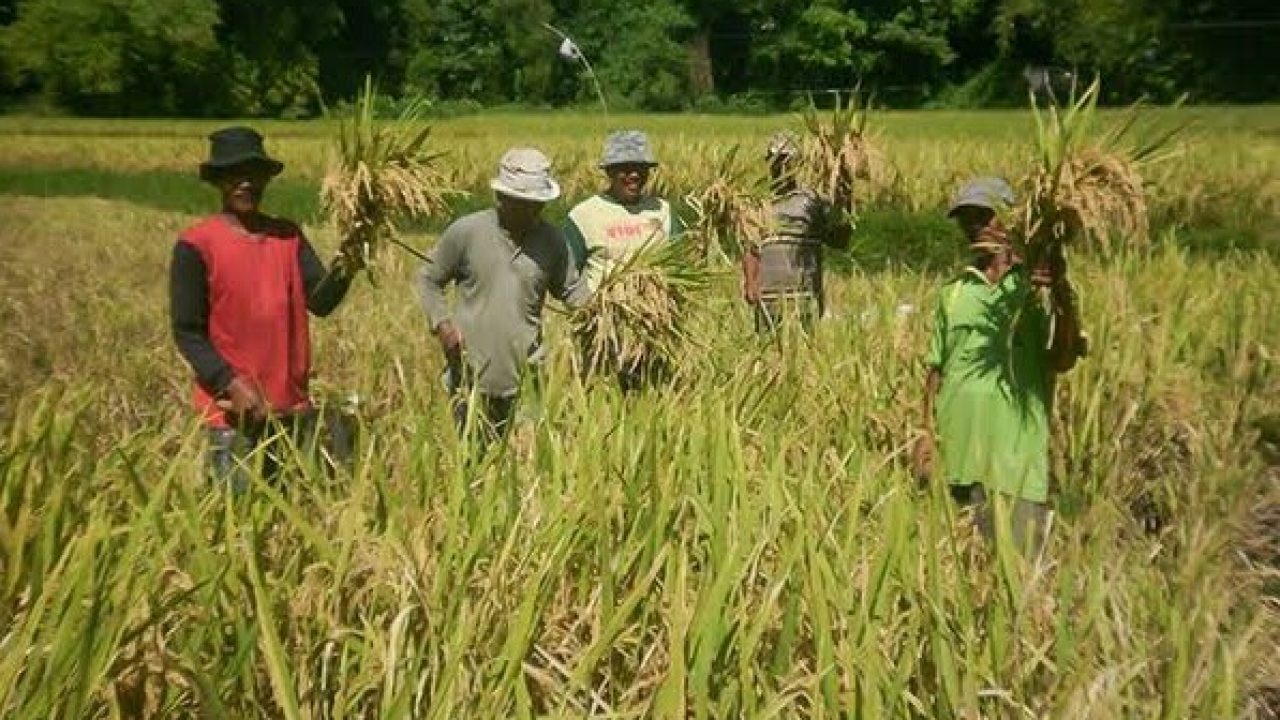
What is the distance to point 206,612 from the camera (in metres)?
2.19

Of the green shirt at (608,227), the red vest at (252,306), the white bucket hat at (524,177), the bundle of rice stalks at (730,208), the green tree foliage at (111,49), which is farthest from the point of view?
the green tree foliage at (111,49)

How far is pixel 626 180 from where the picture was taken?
16.4ft

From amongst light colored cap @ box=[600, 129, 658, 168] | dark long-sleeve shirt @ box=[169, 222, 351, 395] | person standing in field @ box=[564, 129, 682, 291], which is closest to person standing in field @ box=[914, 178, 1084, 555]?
person standing in field @ box=[564, 129, 682, 291]

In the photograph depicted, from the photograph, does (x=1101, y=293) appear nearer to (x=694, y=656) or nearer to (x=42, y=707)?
(x=694, y=656)

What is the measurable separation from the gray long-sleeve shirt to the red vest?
609 mm

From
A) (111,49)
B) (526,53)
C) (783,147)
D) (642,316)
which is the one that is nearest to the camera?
(642,316)

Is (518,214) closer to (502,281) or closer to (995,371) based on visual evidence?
(502,281)

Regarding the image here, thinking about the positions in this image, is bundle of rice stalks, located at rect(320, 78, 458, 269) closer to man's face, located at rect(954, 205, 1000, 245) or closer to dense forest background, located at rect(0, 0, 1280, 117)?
man's face, located at rect(954, 205, 1000, 245)

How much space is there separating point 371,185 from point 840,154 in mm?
2032

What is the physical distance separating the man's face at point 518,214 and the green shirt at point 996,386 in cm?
124

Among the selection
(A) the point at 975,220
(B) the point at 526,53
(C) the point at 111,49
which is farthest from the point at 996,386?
(B) the point at 526,53

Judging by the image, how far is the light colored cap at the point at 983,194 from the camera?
12.0 feet

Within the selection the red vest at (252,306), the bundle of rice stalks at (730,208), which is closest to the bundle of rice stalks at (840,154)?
the bundle of rice stalks at (730,208)

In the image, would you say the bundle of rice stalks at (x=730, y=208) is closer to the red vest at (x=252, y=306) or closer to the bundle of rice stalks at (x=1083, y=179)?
the red vest at (x=252, y=306)
